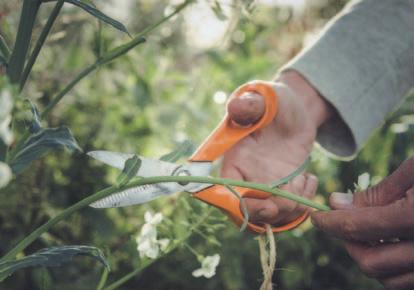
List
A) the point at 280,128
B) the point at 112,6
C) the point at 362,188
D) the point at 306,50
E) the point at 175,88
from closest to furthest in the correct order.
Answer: the point at 362,188
the point at 280,128
the point at 306,50
the point at 112,6
the point at 175,88

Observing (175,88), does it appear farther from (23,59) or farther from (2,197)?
(23,59)

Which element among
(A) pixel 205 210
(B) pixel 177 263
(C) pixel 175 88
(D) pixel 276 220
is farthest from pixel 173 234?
(C) pixel 175 88

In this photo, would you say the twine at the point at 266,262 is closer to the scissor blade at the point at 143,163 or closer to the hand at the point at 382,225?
the hand at the point at 382,225

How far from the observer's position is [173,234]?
102 centimetres

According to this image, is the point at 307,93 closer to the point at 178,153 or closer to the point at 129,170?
the point at 178,153

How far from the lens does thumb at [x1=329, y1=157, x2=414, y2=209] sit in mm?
851

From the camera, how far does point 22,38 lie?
712 mm

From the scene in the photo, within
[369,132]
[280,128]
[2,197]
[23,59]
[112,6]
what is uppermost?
[23,59]

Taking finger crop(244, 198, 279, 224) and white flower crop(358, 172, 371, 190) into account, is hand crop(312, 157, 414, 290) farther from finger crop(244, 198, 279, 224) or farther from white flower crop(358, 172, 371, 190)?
finger crop(244, 198, 279, 224)

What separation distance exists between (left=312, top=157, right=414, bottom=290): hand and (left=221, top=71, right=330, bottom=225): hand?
23cm

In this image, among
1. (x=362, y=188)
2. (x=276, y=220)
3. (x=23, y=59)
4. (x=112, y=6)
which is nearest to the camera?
(x=23, y=59)

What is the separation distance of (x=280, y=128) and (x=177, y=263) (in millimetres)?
664

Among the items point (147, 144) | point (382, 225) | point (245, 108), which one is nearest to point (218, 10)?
point (245, 108)

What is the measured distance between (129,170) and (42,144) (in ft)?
0.37
